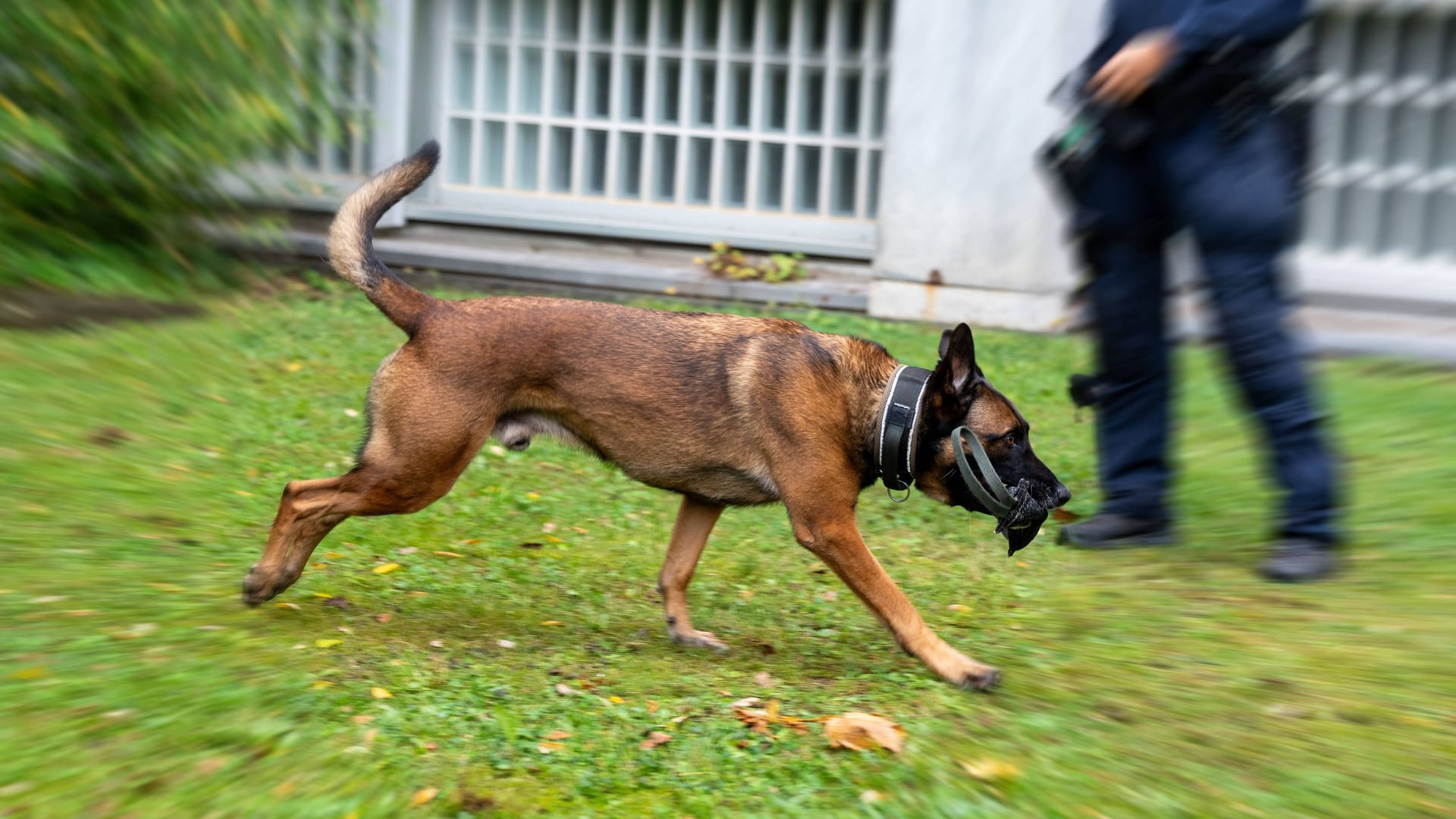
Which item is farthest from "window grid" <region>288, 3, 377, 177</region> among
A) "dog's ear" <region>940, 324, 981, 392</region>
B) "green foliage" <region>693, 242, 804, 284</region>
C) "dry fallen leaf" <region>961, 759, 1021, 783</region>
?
"dry fallen leaf" <region>961, 759, 1021, 783</region>

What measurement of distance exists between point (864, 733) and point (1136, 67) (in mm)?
2417

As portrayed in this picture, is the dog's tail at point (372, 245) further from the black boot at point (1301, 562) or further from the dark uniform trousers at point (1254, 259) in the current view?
the black boot at point (1301, 562)

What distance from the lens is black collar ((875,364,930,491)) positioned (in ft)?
14.4

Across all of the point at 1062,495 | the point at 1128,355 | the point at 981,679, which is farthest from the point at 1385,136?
the point at 981,679

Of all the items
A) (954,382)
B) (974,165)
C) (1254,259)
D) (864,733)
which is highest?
(974,165)

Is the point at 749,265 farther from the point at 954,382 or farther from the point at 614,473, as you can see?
the point at 954,382

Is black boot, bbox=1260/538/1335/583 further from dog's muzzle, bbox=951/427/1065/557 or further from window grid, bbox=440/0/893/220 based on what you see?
window grid, bbox=440/0/893/220

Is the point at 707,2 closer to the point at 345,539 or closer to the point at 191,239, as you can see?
the point at 191,239

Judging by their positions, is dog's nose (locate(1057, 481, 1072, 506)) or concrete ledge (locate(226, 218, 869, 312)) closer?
dog's nose (locate(1057, 481, 1072, 506))

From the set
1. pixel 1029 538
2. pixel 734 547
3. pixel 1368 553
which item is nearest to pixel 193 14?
pixel 734 547

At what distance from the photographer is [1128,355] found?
5.18 meters

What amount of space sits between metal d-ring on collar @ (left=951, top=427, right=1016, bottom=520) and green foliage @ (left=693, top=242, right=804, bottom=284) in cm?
548

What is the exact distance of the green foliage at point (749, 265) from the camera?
9.82 metres

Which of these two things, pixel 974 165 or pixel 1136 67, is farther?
pixel 974 165
